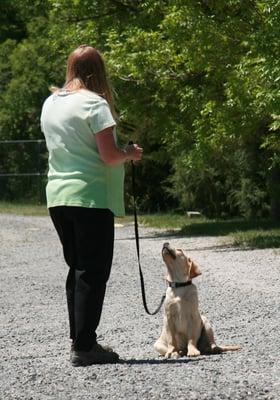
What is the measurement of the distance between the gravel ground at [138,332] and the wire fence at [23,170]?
20362 millimetres

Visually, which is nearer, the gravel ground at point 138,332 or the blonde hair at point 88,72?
the gravel ground at point 138,332

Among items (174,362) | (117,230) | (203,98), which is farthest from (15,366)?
(117,230)

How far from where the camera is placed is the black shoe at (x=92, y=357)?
795 centimetres

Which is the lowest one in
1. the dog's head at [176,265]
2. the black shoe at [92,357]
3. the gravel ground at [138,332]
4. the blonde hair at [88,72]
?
the gravel ground at [138,332]

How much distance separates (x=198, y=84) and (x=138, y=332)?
12.6 m

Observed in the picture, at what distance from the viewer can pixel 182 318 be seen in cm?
823

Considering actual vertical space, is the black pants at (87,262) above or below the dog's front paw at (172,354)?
above

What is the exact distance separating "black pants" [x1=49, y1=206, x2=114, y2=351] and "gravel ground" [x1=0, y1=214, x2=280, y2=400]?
0.32 metres

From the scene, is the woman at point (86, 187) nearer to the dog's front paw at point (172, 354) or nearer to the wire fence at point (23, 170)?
the dog's front paw at point (172, 354)

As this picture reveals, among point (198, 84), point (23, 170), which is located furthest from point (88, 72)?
point (23, 170)

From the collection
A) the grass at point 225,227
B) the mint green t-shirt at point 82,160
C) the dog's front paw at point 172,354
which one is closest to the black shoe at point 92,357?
the dog's front paw at point 172,354

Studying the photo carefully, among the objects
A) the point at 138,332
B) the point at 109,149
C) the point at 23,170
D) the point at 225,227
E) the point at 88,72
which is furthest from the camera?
the point at 23,170

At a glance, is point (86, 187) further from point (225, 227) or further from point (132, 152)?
point (225, 227)

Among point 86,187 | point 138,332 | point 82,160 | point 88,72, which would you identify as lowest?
point 138,332
